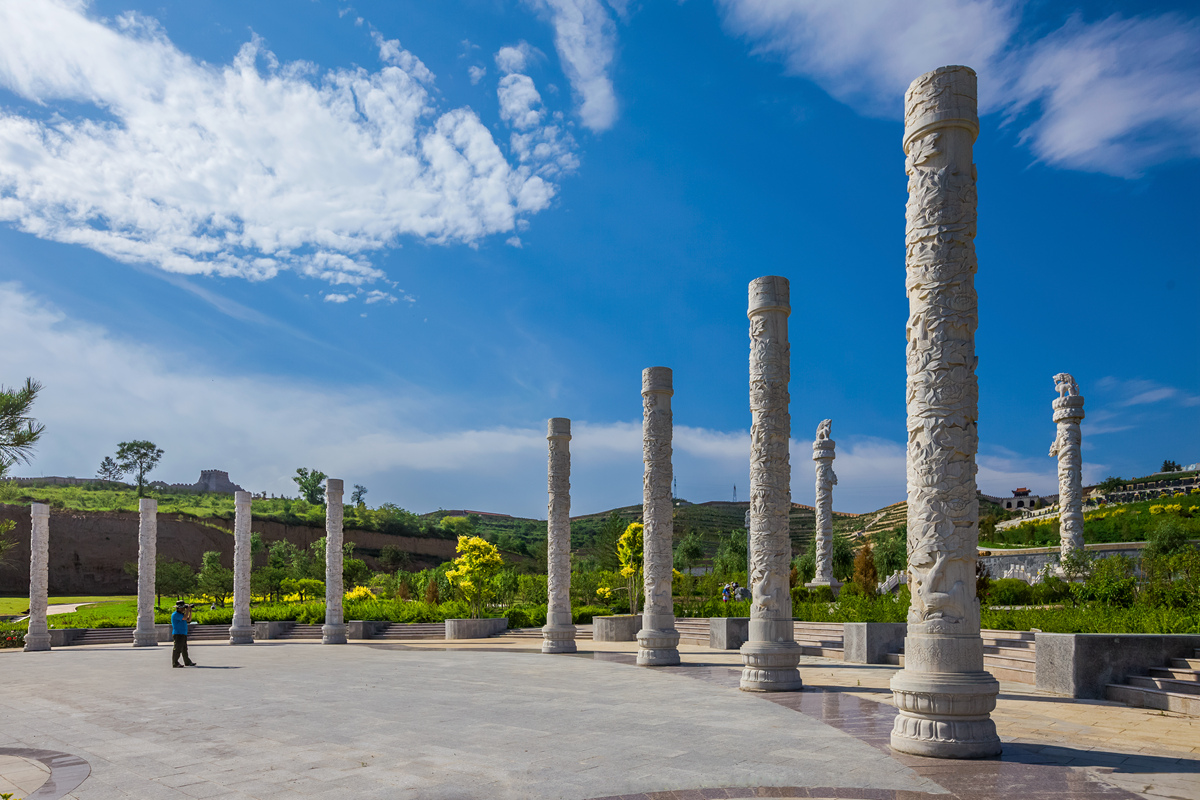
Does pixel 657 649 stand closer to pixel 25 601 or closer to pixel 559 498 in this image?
pixel 559 498

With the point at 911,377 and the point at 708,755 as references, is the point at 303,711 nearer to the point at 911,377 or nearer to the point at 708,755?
the point at 708,755

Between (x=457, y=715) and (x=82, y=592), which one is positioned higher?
(x=457, y=715)

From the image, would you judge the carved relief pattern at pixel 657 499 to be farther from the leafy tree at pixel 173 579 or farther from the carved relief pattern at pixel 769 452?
the leafy tree at pixel 173 579

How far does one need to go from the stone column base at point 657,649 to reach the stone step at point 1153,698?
7638 millimetres

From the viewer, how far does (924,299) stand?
26.7 ft

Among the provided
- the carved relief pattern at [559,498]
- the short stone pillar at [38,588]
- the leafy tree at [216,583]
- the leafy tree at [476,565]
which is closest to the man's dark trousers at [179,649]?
the carved relief pattern at [559,498]

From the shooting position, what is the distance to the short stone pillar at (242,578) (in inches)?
1089

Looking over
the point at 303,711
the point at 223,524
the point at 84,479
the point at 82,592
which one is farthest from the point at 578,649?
the point at 84,479

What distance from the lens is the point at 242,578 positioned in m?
28.5

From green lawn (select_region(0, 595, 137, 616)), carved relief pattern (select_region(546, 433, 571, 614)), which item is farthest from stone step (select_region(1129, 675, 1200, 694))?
green lawn (select_region(0, 595, 137, 616))

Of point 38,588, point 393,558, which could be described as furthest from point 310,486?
point 38,588

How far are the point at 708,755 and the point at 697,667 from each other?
8584 mm

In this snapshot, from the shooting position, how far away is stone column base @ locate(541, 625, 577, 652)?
20.1m

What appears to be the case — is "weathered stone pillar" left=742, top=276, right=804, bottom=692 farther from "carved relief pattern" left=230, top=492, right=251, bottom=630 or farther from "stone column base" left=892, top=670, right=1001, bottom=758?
"carved relief pattern" left=230, top=492, right=251, bottom=630
